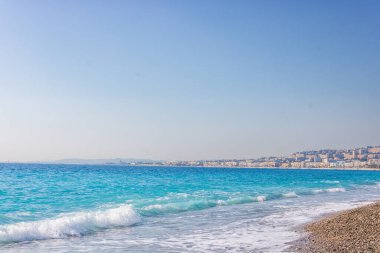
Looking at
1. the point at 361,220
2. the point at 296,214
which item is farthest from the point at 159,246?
the point at 296,214

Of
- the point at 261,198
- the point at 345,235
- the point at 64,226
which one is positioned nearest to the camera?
the point at 345,235

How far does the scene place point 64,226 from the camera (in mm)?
16219

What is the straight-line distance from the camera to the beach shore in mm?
11461

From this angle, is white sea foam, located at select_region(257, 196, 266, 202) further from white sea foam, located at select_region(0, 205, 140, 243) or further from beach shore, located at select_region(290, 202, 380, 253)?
white sea foam, located at select_region(0, 205, 140, 243)

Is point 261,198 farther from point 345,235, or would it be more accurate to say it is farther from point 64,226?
point 64,226

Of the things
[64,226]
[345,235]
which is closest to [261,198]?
[345,235]

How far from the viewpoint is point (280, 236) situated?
14.5 meters

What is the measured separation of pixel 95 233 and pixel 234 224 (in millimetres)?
5904

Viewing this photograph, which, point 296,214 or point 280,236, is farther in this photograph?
point 296,214

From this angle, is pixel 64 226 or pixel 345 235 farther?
pixel 64 226

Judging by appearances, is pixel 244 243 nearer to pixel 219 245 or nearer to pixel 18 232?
pixel 219 245

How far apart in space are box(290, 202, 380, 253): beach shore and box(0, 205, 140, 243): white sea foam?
8297mm

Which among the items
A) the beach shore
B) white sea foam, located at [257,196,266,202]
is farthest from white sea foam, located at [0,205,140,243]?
A: white sea foam, located at [257,196,266,202]

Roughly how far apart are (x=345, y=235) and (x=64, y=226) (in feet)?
34.6
